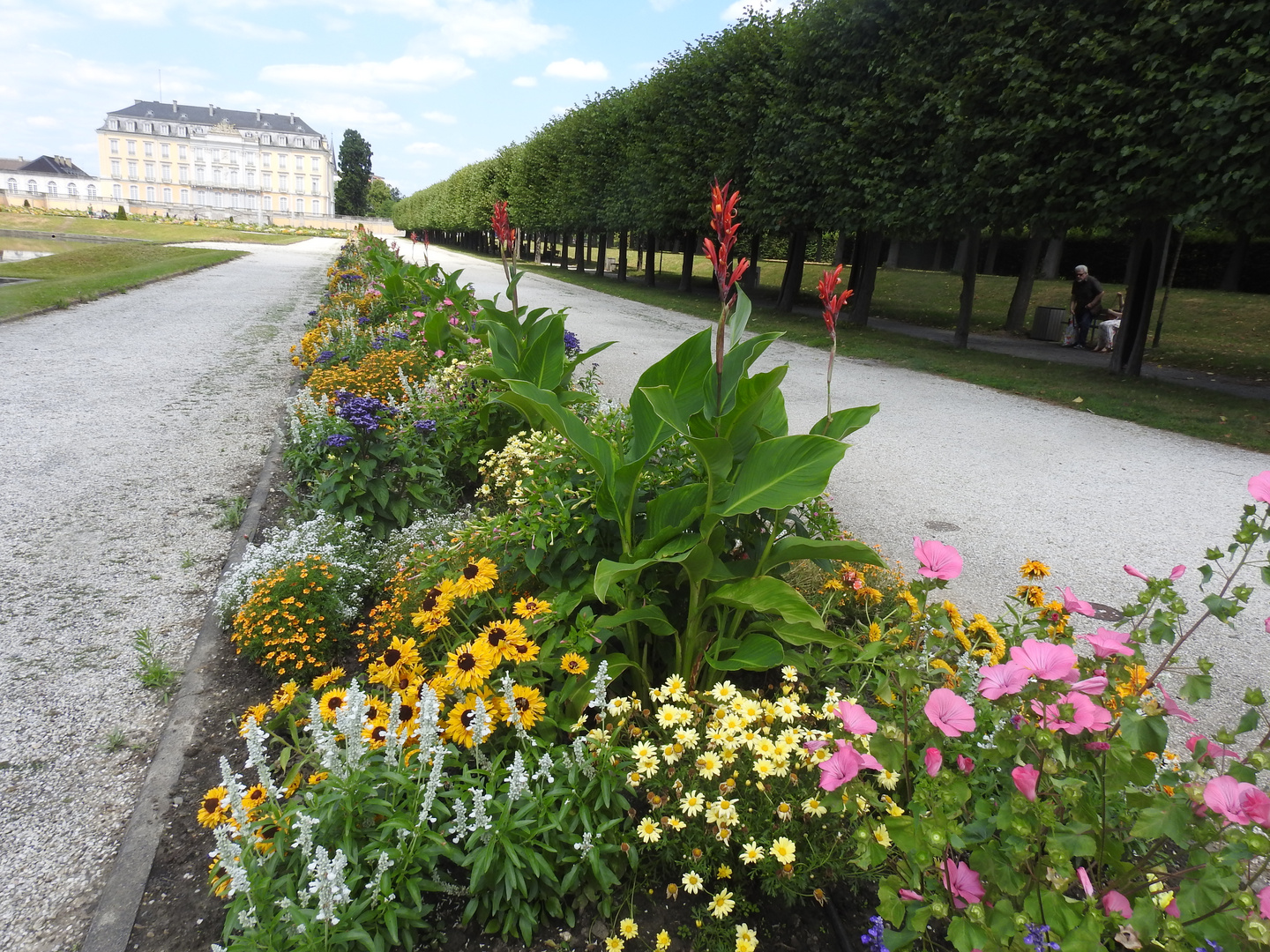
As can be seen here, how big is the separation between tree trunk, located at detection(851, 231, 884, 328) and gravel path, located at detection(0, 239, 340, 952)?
11.3m

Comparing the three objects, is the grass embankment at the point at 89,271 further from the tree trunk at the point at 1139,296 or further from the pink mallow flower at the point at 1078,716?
the tree trunk at the point at 1139,296

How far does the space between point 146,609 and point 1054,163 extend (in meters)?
10.6

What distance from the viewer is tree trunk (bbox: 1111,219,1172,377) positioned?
9.65m

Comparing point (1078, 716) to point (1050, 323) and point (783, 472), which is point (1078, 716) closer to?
point (783, 472)

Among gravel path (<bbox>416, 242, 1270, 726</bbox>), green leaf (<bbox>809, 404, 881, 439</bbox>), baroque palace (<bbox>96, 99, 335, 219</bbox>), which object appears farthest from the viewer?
baroque palace (<bbox>96, 99, 335, 219</bbox>)

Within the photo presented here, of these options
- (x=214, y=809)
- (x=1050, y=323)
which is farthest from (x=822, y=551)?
(x=1050, y=323)

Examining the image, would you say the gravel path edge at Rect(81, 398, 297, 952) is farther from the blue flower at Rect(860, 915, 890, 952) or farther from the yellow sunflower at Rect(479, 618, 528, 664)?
the blue flower at Rect(860, 915, 890, 952)

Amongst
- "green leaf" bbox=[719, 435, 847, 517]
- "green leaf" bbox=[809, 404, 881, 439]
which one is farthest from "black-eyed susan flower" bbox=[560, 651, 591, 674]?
"green leaf" bbox=[809, 404, 881, 439]

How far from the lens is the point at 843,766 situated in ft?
4.28

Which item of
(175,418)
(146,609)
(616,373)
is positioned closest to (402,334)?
(175,418)

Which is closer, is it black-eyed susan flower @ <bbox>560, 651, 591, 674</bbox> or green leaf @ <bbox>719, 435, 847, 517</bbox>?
green leaf @ <bbox>719, 435, 847, 517</bbox>

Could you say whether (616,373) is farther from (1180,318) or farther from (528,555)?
(1180,318)

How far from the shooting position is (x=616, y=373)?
27.8 feet

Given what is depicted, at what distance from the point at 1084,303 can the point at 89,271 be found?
2301 centimetres
